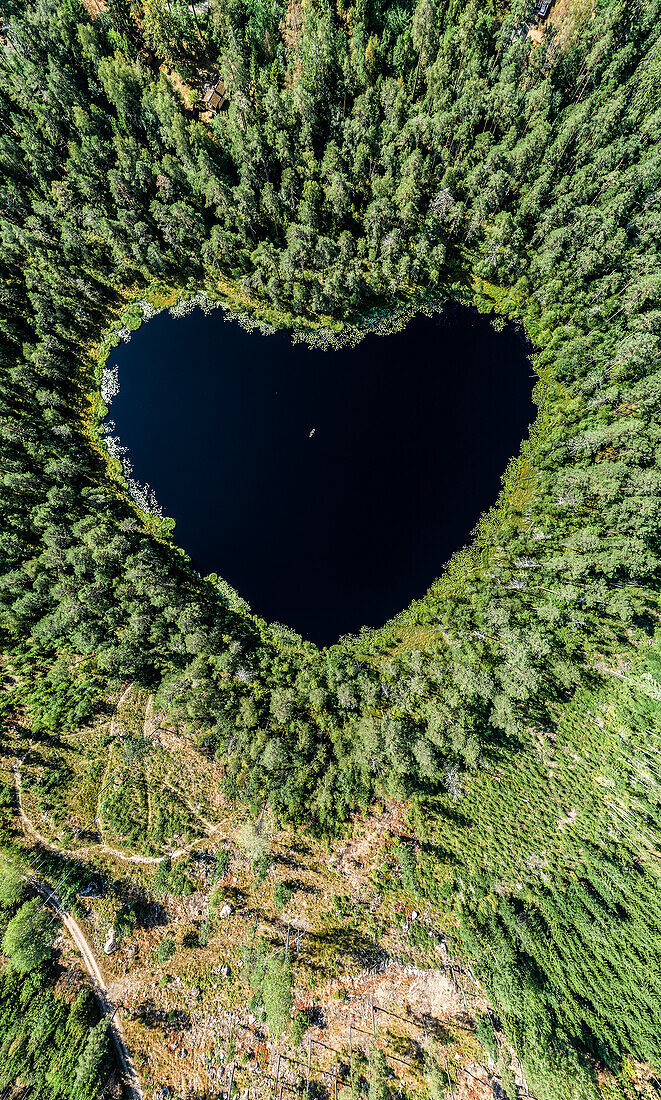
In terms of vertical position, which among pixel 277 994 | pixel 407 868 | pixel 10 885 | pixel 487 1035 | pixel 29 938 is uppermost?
pixel 407 868

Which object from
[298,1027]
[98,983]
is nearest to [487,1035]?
[298,1027]

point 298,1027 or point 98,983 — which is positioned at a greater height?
point 298,1027

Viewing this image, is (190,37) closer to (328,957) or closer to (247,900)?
(247,900)

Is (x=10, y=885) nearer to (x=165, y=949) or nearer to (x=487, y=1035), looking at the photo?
(x=165, y=949)

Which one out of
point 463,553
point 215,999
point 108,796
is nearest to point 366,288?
point 463,553

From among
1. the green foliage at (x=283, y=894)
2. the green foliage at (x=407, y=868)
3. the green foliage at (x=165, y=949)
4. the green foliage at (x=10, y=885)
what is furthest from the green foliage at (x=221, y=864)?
the green foliage at (x=10, y=885)

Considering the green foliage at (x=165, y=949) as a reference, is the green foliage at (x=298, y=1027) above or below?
above

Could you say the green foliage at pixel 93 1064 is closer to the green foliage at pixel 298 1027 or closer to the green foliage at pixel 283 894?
the green foliage at pixel 298 1027

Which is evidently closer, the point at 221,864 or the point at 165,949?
the point at 165,949
